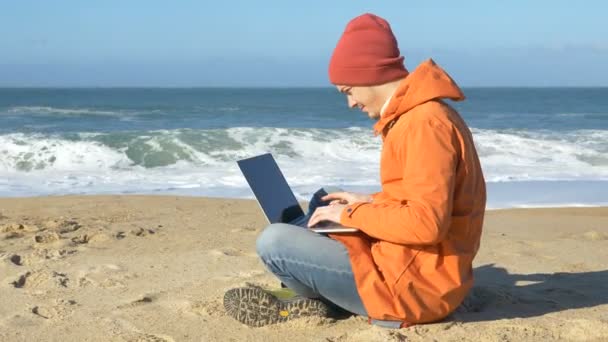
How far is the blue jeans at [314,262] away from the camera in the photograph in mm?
3184

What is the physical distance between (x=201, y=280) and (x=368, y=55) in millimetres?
2009

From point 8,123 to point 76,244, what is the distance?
1823 centimetres

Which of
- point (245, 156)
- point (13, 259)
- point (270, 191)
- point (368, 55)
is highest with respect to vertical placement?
point (368, 55)

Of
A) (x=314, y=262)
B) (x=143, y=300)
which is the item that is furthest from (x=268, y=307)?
(x=143, y=300)

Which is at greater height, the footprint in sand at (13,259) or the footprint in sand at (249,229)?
the footprint in sand at (13,259)

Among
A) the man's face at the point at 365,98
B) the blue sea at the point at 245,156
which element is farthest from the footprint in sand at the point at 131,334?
the blue sea at the point at 245,156

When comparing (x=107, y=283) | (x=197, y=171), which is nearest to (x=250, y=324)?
(x=107, y=283)

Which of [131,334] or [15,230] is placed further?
[15,230]

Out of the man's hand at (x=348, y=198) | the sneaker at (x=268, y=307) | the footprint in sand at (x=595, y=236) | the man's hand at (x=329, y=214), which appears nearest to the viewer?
the man's hand at (x=329, y=214)

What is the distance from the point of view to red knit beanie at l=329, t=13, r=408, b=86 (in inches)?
116

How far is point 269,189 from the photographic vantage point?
365 cm

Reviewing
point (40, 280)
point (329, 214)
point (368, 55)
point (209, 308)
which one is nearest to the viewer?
point (368, 55)

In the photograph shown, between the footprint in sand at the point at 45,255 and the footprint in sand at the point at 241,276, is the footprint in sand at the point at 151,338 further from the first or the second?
the footprint in sand at the point at 45,255

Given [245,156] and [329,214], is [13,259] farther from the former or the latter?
[245,156]
